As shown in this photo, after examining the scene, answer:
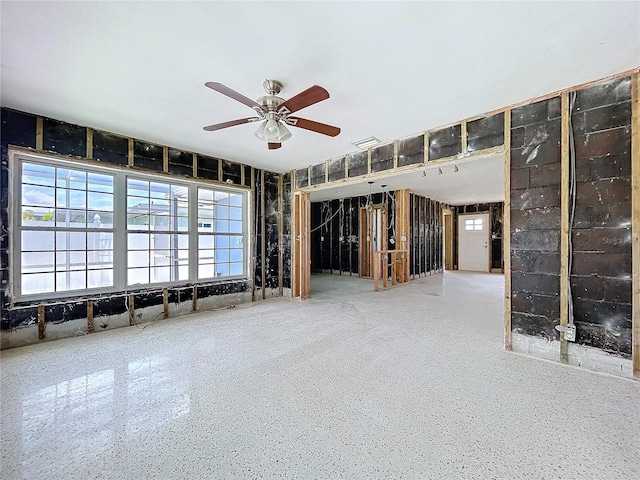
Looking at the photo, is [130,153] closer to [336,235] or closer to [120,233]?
[120,233]

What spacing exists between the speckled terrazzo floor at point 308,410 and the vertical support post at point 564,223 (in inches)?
15.9

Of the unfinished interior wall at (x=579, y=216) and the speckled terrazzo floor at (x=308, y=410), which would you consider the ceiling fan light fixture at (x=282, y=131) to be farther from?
the unfinished interior wall at (x=579, y=216)

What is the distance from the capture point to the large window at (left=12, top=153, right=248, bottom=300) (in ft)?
10.4

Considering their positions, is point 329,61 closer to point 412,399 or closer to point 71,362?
point 412,399

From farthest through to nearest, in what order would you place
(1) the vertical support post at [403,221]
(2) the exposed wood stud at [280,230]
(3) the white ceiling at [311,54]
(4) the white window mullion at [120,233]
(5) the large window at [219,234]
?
(1) the vertical support post at [403,221] < (2) the exposed wood stud at [280,230] < (5) the large window at [219,234] < (4) the white window mullion at [120,233] < (3) the white ceiling at [311,54]

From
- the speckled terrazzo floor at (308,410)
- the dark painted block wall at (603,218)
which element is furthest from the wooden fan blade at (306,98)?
the dark painted block wall at (603,218)

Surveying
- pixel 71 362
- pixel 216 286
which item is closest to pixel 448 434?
pixel 71 362

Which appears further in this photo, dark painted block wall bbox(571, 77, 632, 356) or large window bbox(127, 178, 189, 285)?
large window bbox(127, 178, 189, 285)

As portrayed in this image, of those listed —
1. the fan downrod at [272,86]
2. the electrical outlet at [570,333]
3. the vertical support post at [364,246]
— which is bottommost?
the electrical outlet at [570,333]

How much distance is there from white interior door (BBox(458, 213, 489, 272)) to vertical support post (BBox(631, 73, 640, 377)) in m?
8.22

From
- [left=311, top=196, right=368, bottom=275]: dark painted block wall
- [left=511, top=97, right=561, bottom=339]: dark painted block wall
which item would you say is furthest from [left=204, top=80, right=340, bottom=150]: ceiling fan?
[left=311, top=196, right=368, bottom=275]: dark painted block wall

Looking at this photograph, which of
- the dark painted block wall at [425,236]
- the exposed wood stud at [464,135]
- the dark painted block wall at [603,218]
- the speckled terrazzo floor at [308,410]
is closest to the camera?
the speckled terrazzo floor at [308,410]

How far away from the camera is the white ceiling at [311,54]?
167 centimetres

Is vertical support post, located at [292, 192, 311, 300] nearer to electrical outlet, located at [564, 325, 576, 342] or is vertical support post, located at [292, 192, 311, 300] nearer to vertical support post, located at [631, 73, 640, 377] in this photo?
electrical outlet, located at [564, 325, 576, 342]
